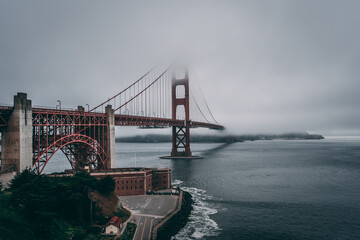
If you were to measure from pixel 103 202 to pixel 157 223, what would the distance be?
7.46 meters

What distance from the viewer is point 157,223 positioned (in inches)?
1250

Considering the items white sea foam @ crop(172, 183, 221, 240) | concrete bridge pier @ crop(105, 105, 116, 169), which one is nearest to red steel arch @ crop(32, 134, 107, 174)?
concrete bridge pier @ crop(105, 105, 116, 169)

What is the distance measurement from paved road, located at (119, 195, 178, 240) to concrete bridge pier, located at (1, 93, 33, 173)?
15.0m

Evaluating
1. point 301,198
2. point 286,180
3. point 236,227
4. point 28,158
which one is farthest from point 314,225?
point 28,158

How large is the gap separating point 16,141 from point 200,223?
25.7 m

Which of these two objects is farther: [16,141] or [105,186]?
[105,186]

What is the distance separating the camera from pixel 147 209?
3712cm

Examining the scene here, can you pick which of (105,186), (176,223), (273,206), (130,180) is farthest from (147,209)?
(273,206)

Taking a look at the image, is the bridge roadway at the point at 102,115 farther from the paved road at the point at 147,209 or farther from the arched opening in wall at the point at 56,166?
the arched opening in wall at the point at 56,166

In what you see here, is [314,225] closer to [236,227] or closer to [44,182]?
[236,227]

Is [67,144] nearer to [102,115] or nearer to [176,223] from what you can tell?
[102,115]

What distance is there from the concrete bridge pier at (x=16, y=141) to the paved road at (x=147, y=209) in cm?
1496

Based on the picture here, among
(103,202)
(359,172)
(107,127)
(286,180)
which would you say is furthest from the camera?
(359,172)

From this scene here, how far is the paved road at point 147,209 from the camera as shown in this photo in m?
30.4
